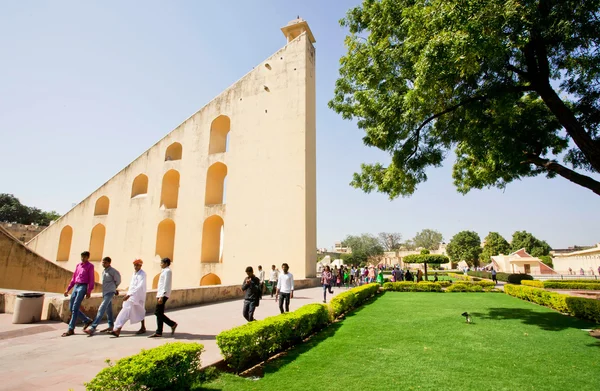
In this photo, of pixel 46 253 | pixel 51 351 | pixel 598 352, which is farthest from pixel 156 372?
pixel 46 253

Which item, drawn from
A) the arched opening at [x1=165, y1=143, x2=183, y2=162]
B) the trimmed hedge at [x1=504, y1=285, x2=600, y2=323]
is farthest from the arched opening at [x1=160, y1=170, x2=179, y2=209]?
the trimmed hedge at [x1=504, y1=285, x2=600, y2=323]

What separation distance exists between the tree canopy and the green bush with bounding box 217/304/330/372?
56157 millimetres

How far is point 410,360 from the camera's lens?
464 cm

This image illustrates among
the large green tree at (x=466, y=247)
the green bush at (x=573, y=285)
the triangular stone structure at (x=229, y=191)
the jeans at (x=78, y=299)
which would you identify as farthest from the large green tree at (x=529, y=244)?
the jeans at (x=78, y=299)

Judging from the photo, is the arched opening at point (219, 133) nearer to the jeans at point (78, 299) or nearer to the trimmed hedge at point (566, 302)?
the jeans at point (78, 299)

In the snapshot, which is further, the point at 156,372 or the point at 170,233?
the point at 170,233

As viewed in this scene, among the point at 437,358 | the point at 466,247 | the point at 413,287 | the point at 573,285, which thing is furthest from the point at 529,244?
the point at 437,358

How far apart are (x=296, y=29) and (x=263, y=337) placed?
20.6m

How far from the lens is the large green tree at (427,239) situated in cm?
8844

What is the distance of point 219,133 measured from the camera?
21.6m

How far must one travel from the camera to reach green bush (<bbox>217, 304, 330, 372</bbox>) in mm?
4086

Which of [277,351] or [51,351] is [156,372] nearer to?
[277,351]

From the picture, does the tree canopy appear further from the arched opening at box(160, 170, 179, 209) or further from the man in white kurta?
the man in white kurta

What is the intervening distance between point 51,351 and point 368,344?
4869mm
